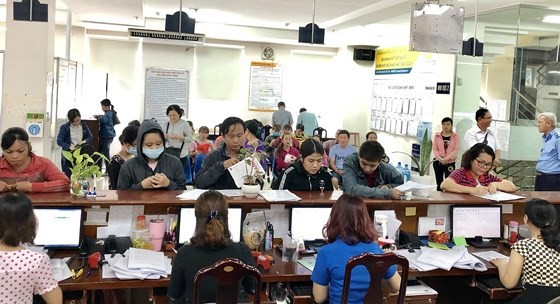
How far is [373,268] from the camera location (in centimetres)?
234

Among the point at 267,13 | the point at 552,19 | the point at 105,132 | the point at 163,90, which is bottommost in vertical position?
the point at 105,132

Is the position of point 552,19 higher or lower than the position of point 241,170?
higher

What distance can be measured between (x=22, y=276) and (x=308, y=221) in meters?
1.81

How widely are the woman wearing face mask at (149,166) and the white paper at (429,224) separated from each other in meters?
1.78

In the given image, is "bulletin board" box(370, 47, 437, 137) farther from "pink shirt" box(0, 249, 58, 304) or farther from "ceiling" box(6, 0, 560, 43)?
"pink shirt" box(0, 249, 58, 304)

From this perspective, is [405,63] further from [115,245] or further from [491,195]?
[115,245]

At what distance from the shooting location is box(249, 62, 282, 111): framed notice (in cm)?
1241

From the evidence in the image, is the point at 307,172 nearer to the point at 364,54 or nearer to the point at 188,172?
the point at 188,172

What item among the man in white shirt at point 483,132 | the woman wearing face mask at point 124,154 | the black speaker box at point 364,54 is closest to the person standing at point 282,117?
the black speaker box at point 364,54

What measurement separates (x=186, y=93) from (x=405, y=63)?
514 cm

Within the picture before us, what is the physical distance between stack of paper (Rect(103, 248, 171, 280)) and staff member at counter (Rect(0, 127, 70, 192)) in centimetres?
66

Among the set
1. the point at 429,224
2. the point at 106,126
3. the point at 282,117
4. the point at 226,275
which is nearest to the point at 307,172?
the point at 429,224

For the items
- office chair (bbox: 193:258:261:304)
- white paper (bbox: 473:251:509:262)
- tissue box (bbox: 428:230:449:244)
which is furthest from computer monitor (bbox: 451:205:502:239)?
office chair (bbox: 193:258:261:304)

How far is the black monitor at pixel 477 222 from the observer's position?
143 inches
